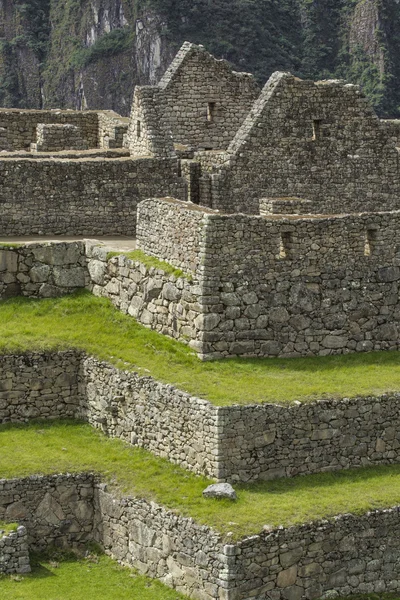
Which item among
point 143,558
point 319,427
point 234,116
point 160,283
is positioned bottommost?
point 143,558

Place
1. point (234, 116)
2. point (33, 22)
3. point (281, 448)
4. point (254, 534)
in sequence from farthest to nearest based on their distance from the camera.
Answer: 1. point (33, 22)
2. point (234, 116)
3. point (281, 448)
4. point (254, 534)

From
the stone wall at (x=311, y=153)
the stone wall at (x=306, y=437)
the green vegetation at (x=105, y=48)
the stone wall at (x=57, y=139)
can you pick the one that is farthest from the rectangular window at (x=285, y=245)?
the green vegetation at (x=105, y=48)

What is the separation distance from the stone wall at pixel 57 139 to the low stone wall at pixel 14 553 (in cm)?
1084

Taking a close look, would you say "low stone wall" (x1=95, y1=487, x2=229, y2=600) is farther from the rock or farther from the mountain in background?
the mountain in background

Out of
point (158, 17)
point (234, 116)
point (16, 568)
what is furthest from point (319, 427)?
point (158, 17)

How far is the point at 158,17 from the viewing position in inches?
6668

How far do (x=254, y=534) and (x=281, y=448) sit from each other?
76.6 inches

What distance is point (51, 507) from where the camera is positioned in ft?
86.2

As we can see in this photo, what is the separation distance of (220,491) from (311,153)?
9.79 metres

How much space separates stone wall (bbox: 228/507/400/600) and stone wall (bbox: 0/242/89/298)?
22.8 ft

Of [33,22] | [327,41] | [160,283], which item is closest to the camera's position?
[160,283]

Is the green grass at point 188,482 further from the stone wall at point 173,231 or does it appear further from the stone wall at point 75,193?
the stone wall at point 75,193

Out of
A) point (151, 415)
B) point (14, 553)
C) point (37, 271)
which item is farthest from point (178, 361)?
point (14, 553)

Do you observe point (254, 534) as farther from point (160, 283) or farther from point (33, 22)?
point (33, 22)
